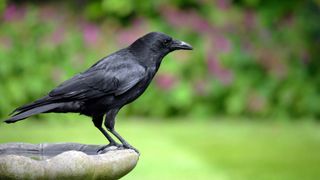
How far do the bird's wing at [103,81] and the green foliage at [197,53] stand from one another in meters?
4.90

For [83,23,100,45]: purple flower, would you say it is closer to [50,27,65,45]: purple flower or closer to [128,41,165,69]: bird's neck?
[50,27,65,45]: purple flower

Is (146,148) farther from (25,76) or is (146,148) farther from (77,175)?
(77,175)

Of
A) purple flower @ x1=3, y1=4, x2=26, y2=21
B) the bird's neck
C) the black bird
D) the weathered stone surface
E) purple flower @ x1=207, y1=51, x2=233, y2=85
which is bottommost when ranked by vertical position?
the weathered stone surface

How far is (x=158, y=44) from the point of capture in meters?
3.95

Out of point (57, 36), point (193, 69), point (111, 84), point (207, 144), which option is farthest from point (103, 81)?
point (57, 36)

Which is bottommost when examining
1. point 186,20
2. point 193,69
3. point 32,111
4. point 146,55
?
point 32,111

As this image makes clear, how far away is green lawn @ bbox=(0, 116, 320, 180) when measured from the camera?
6.79 meters

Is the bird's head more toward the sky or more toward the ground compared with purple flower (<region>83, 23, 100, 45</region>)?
more toward the ground

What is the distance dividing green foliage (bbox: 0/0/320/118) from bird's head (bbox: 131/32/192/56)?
15.9 feet

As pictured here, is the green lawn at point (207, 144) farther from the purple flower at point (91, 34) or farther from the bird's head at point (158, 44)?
the bird's head at point (158, 44)

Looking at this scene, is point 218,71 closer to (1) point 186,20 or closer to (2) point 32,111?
(1) point 186,20

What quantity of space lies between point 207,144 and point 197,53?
5.69ft

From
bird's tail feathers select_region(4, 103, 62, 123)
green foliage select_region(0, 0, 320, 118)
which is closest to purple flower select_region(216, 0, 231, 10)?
green foliage select_region(0, 0, 320, 118)

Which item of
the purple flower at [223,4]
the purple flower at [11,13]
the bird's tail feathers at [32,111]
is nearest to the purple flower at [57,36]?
the purple flower at [11,13]
